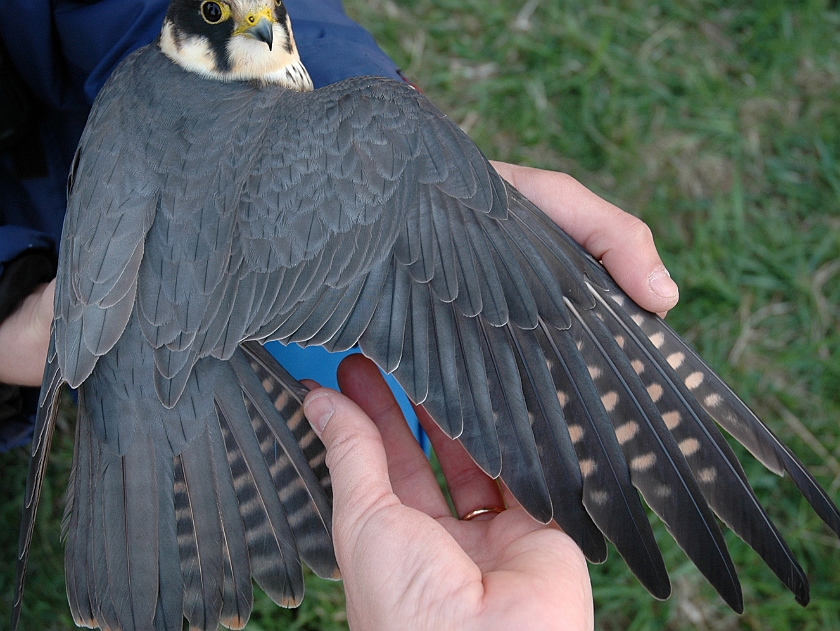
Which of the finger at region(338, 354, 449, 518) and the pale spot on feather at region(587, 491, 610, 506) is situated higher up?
the pale spot on feather at region(587, 491, 610, 506)

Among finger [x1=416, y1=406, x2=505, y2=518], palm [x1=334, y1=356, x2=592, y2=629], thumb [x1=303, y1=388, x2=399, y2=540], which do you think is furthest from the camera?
finger [x1=416, y1=406, x2=505, y2=518]

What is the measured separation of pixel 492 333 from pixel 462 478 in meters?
0.77

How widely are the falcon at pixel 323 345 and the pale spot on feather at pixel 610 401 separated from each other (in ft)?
0.04

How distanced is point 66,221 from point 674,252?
3.45 meters

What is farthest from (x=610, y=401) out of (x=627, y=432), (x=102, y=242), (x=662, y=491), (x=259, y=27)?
(x=259, y=27)

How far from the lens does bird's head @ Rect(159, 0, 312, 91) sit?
297cm

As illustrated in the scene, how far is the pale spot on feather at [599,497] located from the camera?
2.35m

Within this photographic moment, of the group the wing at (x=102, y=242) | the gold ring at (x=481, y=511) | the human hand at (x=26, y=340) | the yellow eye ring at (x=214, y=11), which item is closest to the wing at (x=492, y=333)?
the wing at (x=102, y=242)

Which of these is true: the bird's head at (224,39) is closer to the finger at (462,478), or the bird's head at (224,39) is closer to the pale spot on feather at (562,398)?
the finger at (462,478)

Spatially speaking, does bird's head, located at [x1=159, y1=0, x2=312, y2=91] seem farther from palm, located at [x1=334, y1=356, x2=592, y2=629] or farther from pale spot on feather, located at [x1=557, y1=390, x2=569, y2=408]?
palm, located at [x1=334, y1=356, x2=592, y2=629]

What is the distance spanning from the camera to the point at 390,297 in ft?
8.00

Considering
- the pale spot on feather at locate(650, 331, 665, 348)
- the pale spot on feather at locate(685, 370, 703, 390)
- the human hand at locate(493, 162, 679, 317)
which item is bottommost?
the pale spot on feather at locate(685, 370, 703, 390)

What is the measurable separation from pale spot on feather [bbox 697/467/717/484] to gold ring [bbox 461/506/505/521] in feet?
2.39

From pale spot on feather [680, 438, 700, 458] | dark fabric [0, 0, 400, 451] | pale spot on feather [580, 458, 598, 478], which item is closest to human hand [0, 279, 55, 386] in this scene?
dark fabric [0, 0, 400, 451]
